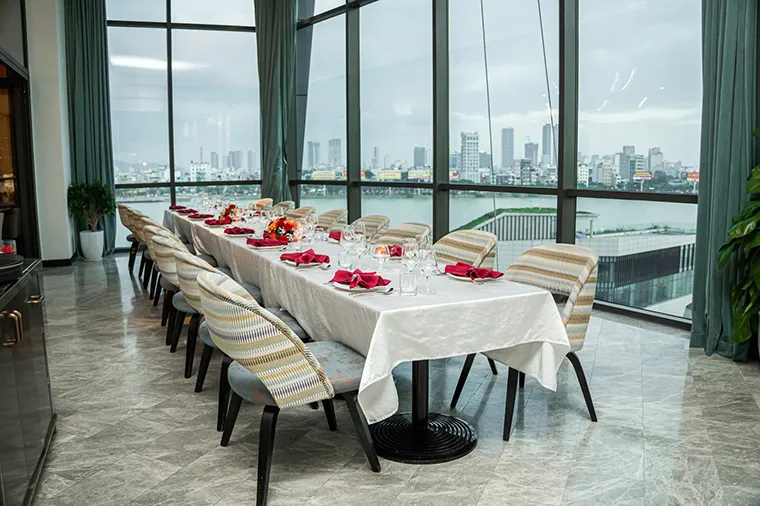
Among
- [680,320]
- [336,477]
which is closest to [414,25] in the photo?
[680,320]

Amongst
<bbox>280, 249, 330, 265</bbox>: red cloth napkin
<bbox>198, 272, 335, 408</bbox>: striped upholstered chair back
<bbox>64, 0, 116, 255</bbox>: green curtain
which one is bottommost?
<bbox>198, 272, 335, 408</bbox>: striped upholstered chair back

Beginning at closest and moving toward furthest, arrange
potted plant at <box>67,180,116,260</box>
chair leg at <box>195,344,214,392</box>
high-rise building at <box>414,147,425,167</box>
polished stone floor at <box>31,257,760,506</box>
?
1. polished stone floor at <box>31,257,760,506</box>
2. chair leg at <box>195,344,214,392</box>
3. high-rise building at <box>414,147,425,167</box>
4. potted plant at <box>67,180,116,260</box>

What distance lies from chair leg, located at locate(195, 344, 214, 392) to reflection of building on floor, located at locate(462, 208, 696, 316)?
378cm

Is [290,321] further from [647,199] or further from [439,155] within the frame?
[439,155]

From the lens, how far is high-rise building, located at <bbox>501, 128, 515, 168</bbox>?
757 centimetres

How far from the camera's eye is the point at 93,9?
415 inches

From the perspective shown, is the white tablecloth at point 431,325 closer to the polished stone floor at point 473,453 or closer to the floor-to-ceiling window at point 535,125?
the polished stone floor at point 473,453

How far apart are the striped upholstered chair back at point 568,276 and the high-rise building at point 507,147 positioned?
11.4 ft

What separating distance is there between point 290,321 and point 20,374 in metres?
1.46

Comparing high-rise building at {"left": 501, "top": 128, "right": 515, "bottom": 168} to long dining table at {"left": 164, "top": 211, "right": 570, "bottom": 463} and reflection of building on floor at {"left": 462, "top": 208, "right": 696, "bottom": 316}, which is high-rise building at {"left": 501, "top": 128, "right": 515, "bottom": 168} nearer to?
reflection of building on floor at {"left": 462, "top": 208, "right": 696, "bottom": 316}

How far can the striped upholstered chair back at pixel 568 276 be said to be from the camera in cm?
371

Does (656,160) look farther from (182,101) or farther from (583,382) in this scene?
(182,101)

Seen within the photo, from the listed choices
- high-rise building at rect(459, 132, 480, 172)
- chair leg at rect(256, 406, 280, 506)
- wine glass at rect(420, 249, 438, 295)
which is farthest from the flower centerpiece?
high-rise building at rect(459, 132, 480, 172)

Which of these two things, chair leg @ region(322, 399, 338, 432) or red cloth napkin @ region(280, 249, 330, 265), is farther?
red cloth napkin @ region(280, 249, 330, 265)
